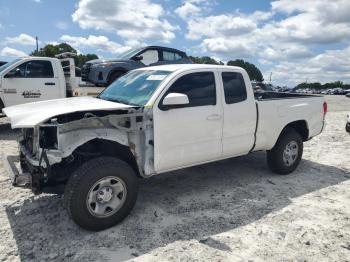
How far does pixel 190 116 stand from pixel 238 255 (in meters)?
1.81

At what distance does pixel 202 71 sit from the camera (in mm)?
4766

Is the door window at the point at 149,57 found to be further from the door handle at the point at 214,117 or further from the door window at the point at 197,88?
the door handle at the point at 214,117

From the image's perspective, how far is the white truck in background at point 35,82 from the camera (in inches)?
365

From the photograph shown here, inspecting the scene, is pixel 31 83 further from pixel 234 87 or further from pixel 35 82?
pixel 234 87

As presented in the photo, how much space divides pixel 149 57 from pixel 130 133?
814 centimetres

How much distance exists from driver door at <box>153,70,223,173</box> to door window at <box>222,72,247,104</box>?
0.20 meters

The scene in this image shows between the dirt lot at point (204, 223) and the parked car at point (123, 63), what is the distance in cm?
575

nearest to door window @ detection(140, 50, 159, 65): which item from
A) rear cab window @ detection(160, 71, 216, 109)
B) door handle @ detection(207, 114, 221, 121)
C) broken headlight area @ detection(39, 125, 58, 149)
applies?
rear cab window @ detection(160, 71, 216, 109)

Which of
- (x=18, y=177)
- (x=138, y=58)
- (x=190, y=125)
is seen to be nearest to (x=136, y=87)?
(x=190, y=125)

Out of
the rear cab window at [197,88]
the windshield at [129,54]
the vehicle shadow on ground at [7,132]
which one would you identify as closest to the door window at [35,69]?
the vehicle shadow on ground at [7,132]

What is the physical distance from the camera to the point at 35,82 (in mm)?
9664

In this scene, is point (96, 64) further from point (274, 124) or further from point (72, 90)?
point (274, 124)

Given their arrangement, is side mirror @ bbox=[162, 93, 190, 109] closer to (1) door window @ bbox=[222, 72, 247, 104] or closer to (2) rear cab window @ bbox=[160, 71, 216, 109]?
(2) rear cab window @ bbox=[160, 71, 216, 109]

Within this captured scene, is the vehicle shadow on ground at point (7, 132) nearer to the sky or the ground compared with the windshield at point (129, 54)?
nearer to the ground
